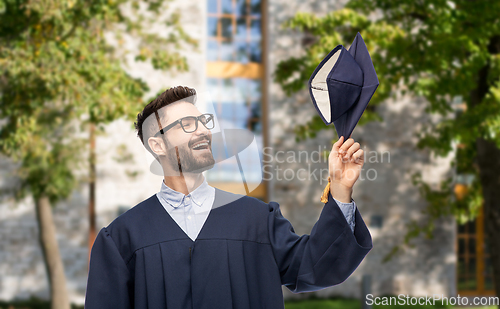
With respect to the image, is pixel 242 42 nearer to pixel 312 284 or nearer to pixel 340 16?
pixel 340 16

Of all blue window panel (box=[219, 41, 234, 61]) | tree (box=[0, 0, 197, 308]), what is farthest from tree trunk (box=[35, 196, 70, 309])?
blue window panel (box=[219, 41, 234, 61])

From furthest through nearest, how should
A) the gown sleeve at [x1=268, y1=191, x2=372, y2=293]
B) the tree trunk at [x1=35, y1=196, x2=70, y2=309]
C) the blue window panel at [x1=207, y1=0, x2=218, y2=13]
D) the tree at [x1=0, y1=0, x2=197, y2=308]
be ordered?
the blue window panel at [x1=207, y1=0, x2=218, y2=13]
the tree trunk at [x1=35, y1=196, x2=70, y2=309]
the tree at [x1=0, y1=0, x2=197, y2=308]
the gown sleeve at [x1=268, y1=191, x2=372, y2=293]

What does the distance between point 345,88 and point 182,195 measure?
2.41 feet

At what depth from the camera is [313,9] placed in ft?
29.9

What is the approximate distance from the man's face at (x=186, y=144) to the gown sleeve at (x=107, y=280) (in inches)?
15.5

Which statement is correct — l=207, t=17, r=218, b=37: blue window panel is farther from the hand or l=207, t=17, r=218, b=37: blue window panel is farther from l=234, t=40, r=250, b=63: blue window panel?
the hand

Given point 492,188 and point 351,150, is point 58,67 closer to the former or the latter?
point 351,150

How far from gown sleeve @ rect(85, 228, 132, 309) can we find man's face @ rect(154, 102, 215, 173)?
392 mm

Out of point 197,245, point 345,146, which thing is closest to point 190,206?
point 197,245

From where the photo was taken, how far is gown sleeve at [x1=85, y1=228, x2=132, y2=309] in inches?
67.0

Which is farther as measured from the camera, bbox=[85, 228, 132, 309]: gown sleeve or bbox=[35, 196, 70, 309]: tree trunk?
bbox=[35, 196, 70, 309]: tree trunk

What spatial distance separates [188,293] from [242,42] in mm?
7887

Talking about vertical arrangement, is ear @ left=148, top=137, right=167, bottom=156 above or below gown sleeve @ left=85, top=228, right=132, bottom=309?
above

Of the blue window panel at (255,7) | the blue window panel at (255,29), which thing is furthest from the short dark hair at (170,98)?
the blue window panel at (255,7)
